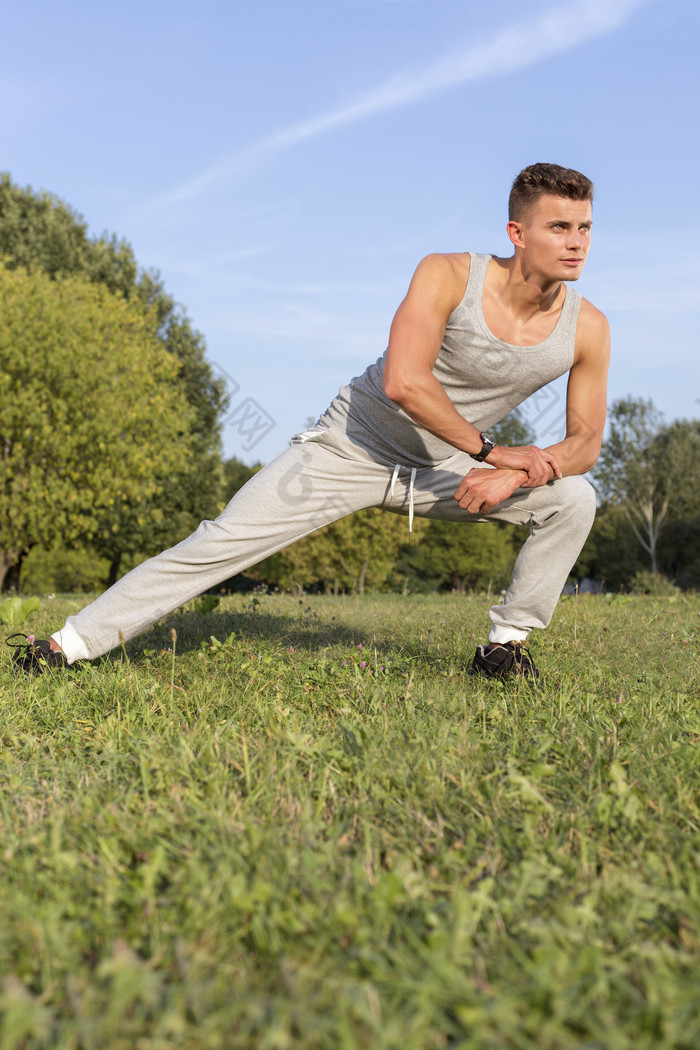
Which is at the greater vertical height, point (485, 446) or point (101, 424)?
point (101, 424)

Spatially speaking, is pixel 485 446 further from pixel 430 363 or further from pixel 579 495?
pixel 579 495

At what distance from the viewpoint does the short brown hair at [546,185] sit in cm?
379

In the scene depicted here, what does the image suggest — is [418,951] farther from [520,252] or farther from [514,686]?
[520,252]

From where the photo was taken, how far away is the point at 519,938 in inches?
69.0

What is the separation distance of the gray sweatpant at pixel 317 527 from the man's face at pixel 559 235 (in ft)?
3.48

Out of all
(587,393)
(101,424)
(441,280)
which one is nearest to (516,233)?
(441,280)

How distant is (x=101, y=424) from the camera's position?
21500 mm

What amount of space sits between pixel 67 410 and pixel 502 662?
19.6 m

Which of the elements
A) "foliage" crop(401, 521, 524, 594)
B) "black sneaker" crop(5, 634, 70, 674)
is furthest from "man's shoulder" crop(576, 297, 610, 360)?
"foliage" crop(401, 521, 524, 594)

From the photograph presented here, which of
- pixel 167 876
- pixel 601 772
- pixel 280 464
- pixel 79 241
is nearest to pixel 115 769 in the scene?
pixel 167 876

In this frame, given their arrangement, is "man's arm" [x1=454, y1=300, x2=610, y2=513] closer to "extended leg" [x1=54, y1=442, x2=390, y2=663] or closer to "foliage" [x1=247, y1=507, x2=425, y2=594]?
"extended leg" [x1=54, y1=442, x2=390, y2=663]

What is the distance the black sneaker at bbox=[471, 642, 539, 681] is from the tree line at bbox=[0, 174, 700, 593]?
3.52m

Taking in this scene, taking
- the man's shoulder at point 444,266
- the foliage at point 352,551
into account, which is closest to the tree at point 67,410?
the man's shoulder at point 444,266

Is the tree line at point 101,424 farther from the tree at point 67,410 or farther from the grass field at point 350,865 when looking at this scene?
the grass field at point 350,865
